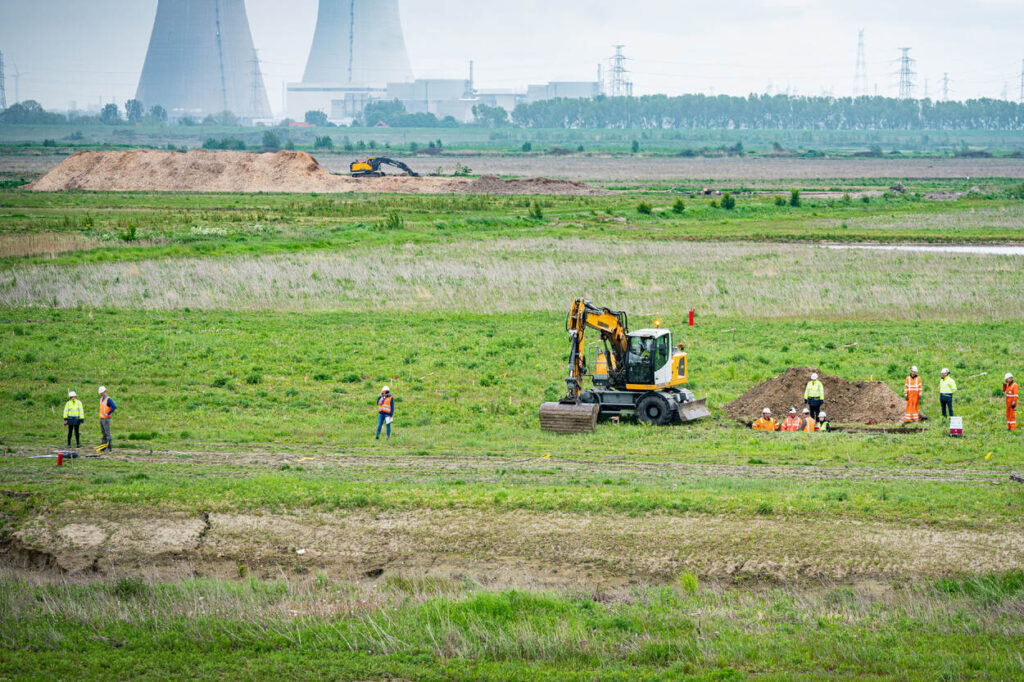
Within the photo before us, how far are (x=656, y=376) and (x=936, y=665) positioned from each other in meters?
15.0

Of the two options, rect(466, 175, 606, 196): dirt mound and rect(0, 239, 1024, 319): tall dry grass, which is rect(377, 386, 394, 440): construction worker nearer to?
rect(0, 239, 1024, 319): tall dry grass

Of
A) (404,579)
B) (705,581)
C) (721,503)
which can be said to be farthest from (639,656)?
(721,503)

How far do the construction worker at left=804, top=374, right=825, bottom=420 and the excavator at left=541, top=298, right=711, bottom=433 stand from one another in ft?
9.21

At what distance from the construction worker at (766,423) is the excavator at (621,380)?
1.54 meters

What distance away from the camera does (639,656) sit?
14219 millimetres

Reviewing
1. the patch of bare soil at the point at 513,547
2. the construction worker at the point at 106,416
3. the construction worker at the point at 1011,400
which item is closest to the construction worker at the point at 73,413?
the construction worker at the point at 106,416

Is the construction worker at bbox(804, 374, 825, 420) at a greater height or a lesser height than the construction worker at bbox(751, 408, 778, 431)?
greater

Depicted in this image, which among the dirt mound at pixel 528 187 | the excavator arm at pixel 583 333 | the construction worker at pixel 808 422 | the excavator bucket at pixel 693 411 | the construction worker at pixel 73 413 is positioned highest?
the dirt mound at pixel 528 187

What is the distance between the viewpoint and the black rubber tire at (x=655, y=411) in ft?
91.2

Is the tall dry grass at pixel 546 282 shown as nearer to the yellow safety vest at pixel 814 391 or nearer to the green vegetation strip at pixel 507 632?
the yellow safety vest at pixel 814 391

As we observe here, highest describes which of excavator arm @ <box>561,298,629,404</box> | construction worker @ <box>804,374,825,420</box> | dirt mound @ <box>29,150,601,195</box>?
dirt mound @ <box>29,150,601,195</box>

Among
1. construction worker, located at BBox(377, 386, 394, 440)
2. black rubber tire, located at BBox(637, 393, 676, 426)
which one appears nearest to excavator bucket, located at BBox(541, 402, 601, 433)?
black rubber tire, located at BBox(637, 393, 676, 426)

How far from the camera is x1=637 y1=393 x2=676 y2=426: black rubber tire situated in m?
27.8

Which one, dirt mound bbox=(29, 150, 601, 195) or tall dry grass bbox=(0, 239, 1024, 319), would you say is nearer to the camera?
tall dry grass bbox=(0, 239, 1024, 319)
